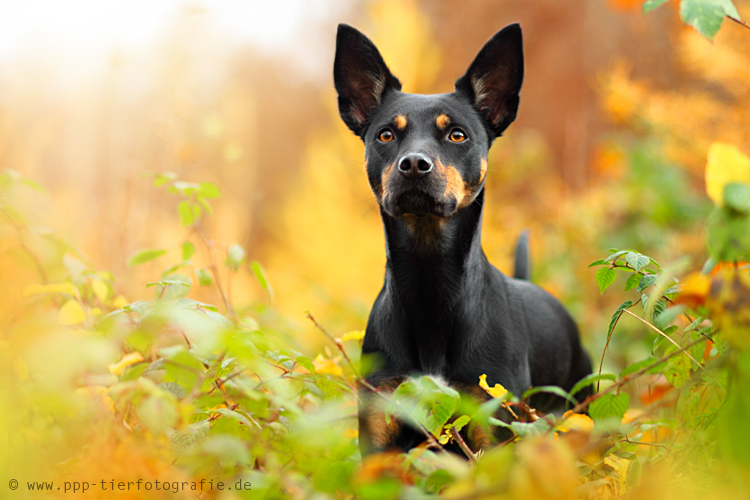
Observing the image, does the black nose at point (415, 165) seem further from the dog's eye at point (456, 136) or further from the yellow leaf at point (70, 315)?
the yellow leaf at point (70, 315)

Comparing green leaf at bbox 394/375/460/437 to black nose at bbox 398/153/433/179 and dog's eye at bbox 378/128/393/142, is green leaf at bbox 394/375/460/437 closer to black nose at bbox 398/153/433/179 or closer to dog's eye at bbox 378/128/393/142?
black nose at bbox 398/153/433/179

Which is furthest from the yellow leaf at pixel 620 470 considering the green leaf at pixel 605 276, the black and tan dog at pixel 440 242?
the black and tan dog at pixel 440 242

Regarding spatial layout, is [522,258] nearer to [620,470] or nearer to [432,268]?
[432,268]

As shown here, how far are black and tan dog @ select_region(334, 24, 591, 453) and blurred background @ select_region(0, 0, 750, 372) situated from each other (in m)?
0.41

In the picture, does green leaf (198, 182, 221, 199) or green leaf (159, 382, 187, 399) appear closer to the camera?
green leaf (159, 382, 187, 399)

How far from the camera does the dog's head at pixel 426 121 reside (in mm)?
2043

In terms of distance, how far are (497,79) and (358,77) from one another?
2.16ft

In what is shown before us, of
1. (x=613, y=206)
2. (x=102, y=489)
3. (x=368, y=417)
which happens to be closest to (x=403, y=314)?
(x=368, y=417)

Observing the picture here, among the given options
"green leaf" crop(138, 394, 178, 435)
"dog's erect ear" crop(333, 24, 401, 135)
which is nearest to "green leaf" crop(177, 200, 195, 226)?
"dog's erect ear" crop(333, 24, 401, 135)

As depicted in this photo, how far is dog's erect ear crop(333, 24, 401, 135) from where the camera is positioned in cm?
242

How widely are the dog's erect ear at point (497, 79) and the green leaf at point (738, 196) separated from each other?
1713 millimetres

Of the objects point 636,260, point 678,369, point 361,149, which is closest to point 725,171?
point 636,260

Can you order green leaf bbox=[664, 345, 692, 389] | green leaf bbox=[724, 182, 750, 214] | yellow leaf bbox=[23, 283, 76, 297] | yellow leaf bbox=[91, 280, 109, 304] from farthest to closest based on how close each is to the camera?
yellow leaf bbox=[91, 280, 109, 304] < yellow leaf bbox=[23, 283, 76, 297] < green leaf bbox=[664, 345, 692, 389] < green leaf bbox=[724, 182, 750, 214]

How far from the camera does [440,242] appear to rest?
2.27 m
